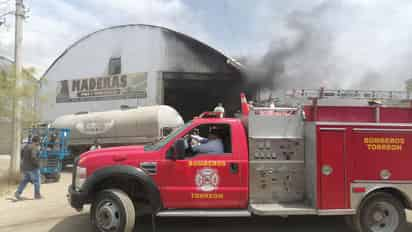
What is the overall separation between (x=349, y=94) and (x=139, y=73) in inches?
762

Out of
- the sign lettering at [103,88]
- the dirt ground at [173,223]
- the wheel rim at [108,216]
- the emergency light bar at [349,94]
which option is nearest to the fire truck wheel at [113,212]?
the wheel rim at [108,216]

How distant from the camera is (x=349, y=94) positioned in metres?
5.96

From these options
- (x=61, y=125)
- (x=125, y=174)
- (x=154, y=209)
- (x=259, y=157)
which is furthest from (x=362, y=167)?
(x=61, y=125)

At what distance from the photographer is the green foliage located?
470 inches

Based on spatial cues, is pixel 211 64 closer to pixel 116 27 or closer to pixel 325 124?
pixel 116 27

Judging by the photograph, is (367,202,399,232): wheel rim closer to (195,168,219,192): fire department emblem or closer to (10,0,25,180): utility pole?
(195,168,219,192): fire department emblem

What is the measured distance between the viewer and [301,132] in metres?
5.91

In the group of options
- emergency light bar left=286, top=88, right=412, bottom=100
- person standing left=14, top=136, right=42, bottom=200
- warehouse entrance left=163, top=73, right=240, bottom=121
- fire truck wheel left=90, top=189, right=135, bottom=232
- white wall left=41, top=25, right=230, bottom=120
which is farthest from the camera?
warehouse entrance left=163, top=73, right=240, bottom=121

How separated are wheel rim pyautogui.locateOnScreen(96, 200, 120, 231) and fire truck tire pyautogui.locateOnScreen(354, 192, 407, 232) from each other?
13.0 feet

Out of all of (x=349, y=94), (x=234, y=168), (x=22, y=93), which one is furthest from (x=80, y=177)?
(x=22, y=93)

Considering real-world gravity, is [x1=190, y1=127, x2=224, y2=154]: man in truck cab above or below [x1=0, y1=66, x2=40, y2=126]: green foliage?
Answer: below

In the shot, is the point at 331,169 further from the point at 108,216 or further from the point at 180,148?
the point at 108,216

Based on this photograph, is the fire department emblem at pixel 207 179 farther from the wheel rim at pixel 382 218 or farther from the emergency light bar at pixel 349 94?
the wheel rim at pixel 382 218

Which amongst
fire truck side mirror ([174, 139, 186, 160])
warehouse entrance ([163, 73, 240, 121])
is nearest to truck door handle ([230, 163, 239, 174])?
fire truck side mirror ([174, 139, 186, 160])
